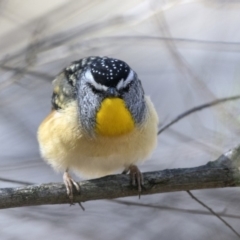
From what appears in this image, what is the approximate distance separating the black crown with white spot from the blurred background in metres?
0.30

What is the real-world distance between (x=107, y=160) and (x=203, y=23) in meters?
1.58

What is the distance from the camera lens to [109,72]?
8.50ft

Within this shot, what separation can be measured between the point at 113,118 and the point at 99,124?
0.10 metres

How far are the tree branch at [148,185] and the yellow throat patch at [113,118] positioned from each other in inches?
9.2

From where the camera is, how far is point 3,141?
3.56 meters

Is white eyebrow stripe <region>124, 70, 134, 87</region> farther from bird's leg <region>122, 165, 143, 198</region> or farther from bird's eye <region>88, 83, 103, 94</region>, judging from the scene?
bird's leg <region>122, 165, 143, 198</region>

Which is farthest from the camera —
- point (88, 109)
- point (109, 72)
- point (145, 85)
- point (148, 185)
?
point (145, 85)

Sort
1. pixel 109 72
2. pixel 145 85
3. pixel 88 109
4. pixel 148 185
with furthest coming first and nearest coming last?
pixel 145 85
pixel 88 109
pixel 109 72
pixel 148 185

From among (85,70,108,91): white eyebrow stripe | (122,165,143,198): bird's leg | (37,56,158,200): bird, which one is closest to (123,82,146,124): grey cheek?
(37,56,158,200): bird

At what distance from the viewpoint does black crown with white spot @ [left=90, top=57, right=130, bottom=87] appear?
2576 millimetres

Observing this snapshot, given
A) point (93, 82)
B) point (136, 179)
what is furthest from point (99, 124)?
point (136, 179)

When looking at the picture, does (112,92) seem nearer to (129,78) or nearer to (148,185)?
(129,78)

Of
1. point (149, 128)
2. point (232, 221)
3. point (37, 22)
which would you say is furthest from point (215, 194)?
point (37, 22)

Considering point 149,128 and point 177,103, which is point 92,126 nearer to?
point 149,128
